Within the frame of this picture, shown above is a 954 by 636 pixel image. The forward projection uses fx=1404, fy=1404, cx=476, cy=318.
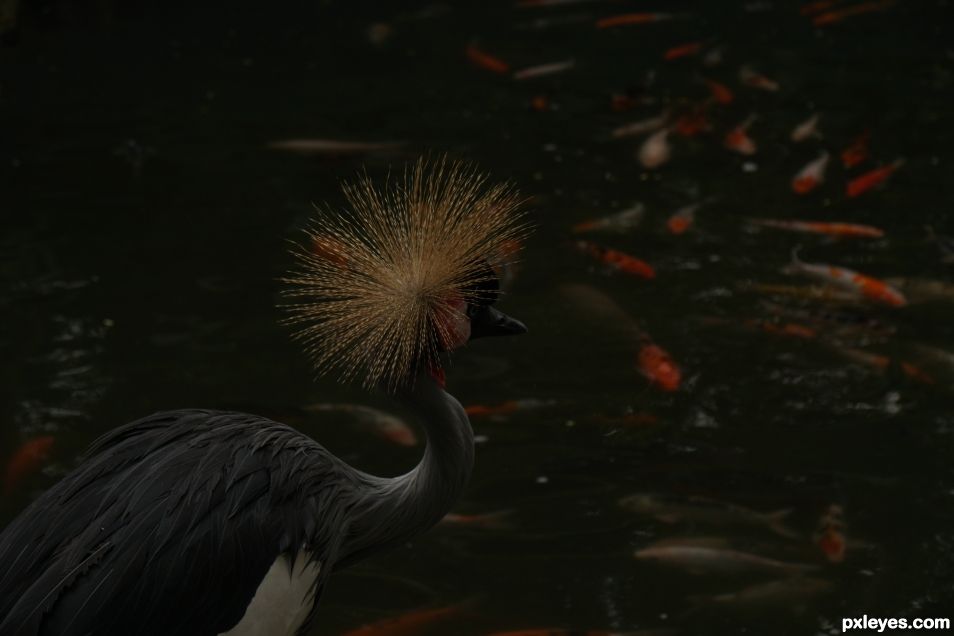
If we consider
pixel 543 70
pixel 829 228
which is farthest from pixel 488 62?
pixel 829 228

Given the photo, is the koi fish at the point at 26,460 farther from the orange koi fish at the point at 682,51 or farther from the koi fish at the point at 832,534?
the orange koi fish at the point at 682,51

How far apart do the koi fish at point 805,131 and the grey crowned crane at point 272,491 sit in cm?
285

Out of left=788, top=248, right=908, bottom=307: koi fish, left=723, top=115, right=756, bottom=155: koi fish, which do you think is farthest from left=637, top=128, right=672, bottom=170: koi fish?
left=788, top=248, right=908, bottom=307: koi fish

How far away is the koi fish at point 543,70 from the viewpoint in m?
6.07

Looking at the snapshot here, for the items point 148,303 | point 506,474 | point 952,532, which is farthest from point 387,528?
point 148,303

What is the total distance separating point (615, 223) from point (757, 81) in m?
1.43

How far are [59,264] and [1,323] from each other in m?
0.40

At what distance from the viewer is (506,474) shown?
A: 11.7 ft

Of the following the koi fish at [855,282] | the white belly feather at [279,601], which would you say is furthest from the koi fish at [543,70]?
the white belly feather at [279,601]

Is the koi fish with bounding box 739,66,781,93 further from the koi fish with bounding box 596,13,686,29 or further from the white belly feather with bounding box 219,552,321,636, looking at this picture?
the white belly feather with bounding box 219,552,321,636

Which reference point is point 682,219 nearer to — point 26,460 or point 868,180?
point 868,180

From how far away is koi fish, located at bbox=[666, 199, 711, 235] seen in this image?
472 centimetres

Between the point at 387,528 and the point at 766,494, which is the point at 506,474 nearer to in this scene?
the point at 766,494

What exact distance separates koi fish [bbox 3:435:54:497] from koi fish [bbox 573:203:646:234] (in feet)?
6.30
